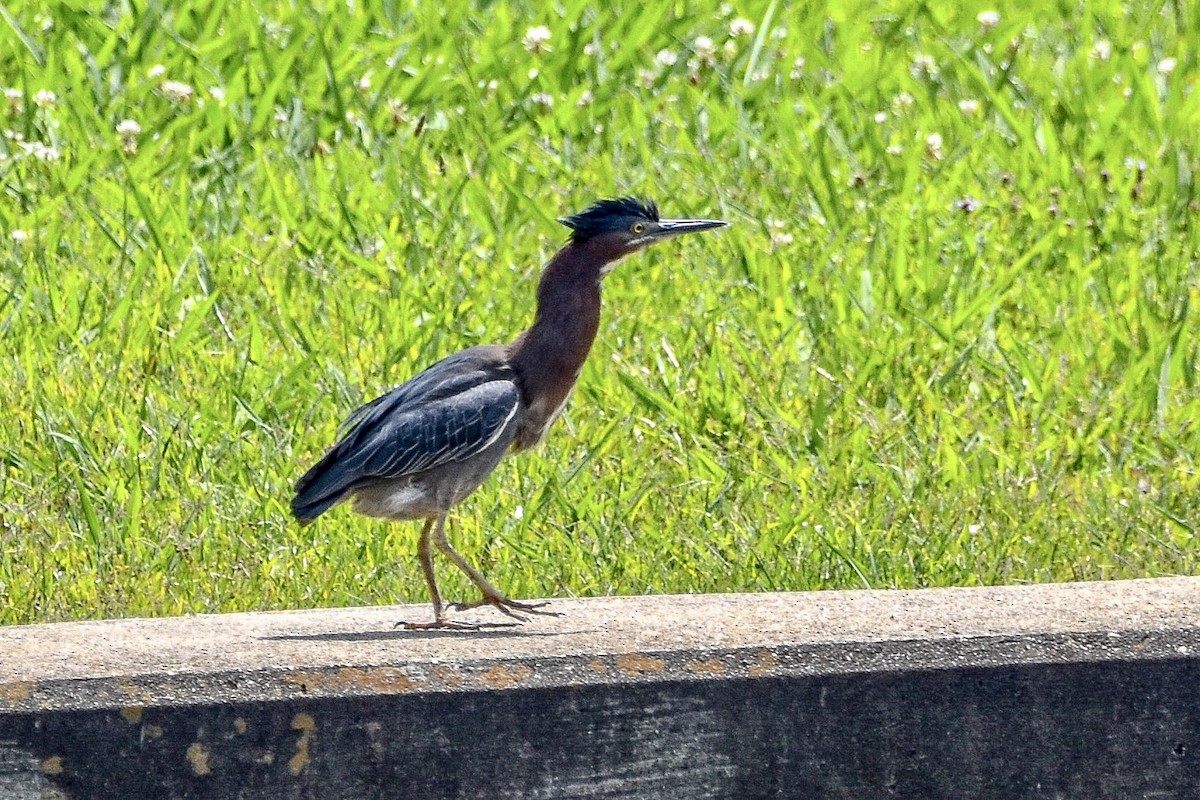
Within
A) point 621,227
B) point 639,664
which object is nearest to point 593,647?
point 639,664

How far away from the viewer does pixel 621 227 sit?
14.4 feet

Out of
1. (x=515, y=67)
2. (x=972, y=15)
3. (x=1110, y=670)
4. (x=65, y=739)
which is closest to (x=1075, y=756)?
(x=1110, y=670)

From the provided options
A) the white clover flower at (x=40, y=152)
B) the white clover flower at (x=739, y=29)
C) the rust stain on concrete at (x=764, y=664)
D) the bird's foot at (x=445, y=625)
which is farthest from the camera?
the white clover flower at (x=739, y=29)

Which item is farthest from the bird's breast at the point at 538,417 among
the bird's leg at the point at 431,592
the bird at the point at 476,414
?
the bird's leg at the point at 431,592

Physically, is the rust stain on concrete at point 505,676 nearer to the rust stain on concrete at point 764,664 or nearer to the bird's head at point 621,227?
the rust stain on concrete at point 764,664

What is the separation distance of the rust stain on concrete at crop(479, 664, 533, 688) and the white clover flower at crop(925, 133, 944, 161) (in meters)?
4.61

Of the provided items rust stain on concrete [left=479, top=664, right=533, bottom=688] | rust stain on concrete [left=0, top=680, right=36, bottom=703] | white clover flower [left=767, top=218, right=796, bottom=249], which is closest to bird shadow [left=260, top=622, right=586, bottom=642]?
rust stain on concrete [left=479, top=664, right=533, bottom=688]

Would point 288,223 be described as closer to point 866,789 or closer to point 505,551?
point 505,551

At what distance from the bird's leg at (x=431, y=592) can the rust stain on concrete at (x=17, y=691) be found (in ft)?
2.95

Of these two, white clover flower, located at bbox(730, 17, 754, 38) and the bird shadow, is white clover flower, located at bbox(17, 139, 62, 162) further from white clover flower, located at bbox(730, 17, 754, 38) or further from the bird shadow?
the bird shadow

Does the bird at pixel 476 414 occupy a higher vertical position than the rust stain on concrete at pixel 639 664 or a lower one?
higher

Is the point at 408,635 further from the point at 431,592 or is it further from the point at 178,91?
the point at 178,91

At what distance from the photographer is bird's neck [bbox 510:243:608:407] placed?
4371 mm

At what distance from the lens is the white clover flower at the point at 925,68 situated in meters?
8.32
